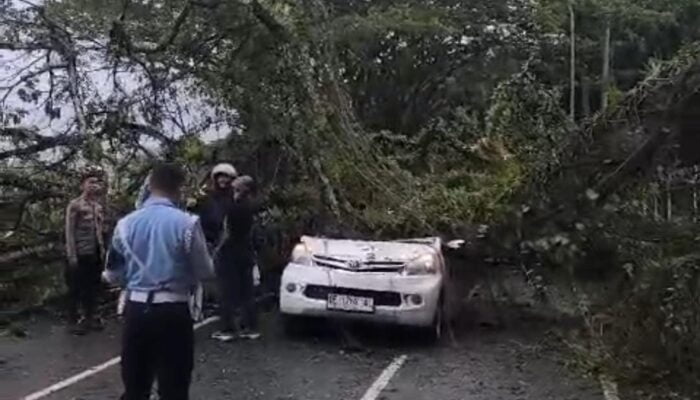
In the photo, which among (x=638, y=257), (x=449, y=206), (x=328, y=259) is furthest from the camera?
(x=449, y=206)

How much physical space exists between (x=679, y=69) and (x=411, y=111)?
35.6ft

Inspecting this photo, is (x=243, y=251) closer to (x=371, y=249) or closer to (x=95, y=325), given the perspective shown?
(x=371, y=249)

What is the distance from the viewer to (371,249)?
34.1ft

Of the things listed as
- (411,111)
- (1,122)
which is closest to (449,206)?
(1,122)

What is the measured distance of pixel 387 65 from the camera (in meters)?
21.0

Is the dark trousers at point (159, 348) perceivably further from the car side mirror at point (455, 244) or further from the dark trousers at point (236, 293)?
the car side mirror at point (455, 244)

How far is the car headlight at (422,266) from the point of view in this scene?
10117 millimetres

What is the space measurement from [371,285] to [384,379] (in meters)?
1.46

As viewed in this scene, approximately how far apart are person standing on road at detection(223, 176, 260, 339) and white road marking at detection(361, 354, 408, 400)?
4.93 feet

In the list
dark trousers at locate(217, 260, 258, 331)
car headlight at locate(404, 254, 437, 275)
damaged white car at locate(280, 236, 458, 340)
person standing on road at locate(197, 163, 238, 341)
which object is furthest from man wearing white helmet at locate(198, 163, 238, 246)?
car headlight at locate(404, 254, 437, 275)

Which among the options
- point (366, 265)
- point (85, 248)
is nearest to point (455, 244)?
point (366, 265)

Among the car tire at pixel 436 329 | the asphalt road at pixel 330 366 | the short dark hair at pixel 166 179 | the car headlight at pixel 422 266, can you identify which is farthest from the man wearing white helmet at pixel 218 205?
the short dark hair at pixel 166 179

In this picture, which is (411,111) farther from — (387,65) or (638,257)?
(638,257)

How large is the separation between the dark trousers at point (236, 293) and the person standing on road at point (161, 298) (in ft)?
14.0
